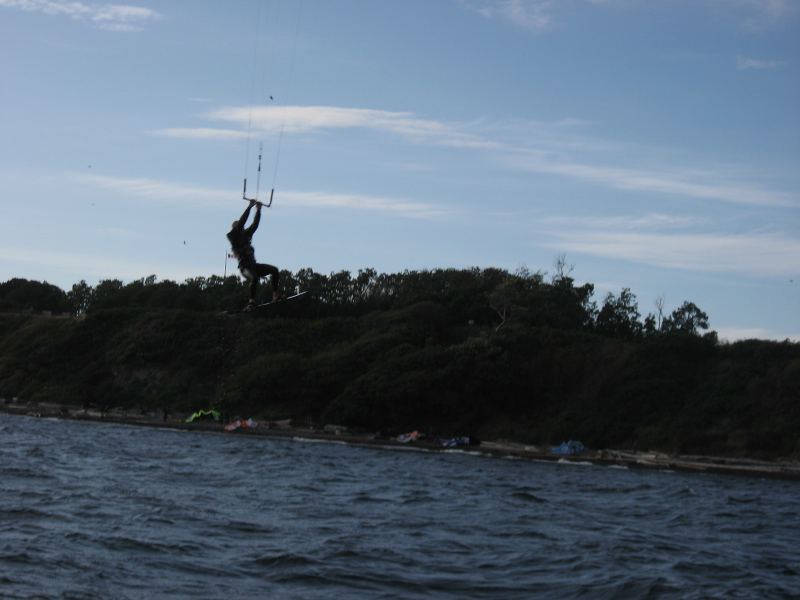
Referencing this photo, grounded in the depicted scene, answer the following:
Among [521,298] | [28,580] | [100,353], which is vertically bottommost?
[28,580]

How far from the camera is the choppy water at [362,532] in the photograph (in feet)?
51.7

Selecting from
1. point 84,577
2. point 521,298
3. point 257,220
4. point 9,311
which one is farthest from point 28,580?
point 9,311

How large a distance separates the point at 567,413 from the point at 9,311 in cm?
5886

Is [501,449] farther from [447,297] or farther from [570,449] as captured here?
[447,297]

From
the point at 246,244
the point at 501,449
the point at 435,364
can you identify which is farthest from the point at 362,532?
the point at 435,364

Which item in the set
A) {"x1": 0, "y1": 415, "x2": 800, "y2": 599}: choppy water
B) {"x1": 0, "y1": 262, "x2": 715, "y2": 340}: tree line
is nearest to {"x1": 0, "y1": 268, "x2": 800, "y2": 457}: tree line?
{"x1": 0, "y1": 262, "x2": 715, "y2": 340}: tree line

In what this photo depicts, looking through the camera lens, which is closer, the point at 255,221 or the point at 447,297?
the point at 255,221

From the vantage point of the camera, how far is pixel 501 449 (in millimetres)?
51438

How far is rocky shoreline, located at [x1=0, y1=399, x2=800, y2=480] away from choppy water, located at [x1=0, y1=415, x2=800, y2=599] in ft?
27.9

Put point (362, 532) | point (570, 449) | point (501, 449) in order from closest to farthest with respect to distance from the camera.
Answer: point (362, 532) → point (570, 449) → point (501, 449)

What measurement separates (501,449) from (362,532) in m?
31.8

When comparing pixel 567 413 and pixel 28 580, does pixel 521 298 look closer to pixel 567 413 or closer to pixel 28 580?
pixel 567 413

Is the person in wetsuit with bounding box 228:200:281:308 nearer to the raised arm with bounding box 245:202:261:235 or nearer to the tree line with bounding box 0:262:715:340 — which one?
the raised arm with bounding box 245:202:261:235

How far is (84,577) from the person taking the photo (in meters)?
15.1
